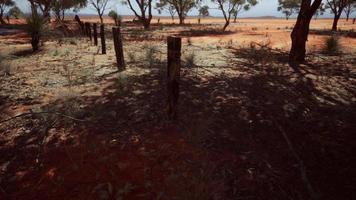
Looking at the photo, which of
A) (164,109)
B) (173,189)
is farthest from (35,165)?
(164,109)

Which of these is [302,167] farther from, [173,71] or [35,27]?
[35,27]

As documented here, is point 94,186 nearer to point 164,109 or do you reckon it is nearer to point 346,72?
point 164,109

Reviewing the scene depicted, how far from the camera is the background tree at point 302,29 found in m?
9.10

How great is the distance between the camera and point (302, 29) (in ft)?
31.0

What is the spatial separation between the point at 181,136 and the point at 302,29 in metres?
7.01

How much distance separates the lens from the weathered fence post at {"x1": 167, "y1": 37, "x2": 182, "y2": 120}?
14.9ft

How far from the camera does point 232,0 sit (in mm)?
31703

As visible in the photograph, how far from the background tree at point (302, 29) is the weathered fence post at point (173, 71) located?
6.33 m

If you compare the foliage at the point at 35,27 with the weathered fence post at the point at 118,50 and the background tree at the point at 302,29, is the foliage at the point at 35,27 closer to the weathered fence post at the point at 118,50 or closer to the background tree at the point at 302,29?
the weathered fence post at the point at 118,50

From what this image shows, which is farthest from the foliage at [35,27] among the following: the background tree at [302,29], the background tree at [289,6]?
the background tree at [289,6]

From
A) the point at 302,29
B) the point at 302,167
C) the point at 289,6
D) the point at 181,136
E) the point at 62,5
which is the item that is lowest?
the point at 302,167

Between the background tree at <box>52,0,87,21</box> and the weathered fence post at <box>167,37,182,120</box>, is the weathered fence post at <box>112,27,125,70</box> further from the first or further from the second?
the background tree at <box>52,0,87,21</box>

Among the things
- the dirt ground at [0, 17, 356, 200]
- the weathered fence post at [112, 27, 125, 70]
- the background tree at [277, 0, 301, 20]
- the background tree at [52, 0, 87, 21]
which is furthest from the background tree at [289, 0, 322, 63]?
the background tree at [277, 0, 301, 20]

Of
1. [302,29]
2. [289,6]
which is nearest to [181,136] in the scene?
[302,29]
